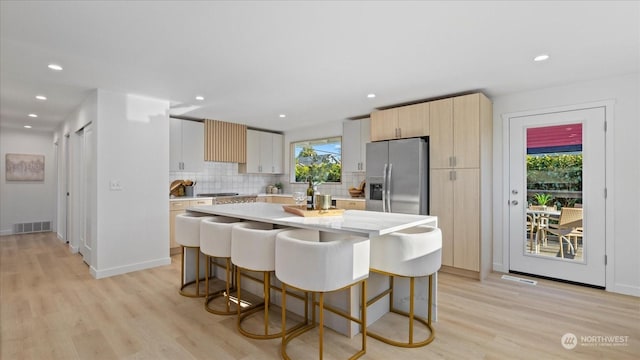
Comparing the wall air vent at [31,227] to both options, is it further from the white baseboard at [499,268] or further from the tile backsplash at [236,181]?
the white baseboard at [499,268]

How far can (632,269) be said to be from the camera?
10.2 feet

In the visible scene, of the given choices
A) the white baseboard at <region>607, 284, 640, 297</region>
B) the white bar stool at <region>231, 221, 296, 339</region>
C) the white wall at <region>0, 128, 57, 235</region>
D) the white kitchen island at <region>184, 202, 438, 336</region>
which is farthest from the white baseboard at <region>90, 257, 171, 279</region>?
the white baseboard at <region>607, 284, 640, 297</region>

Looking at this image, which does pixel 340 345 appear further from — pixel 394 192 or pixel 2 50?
pixel 2 50

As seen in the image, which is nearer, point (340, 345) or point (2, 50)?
point (340, 345)

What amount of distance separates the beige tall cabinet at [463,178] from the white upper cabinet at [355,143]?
131 centimetres

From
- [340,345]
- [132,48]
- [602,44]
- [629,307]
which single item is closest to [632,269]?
[629,307]

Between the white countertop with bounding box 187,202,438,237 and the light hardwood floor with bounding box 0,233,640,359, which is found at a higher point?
the white countertop with bounding box 187,202,438,237

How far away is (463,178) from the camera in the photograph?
12.2ft

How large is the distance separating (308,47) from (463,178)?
7.98ft

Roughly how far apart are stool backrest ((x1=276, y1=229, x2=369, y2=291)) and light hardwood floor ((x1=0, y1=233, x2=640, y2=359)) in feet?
1.88

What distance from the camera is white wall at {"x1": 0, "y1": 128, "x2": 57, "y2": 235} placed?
6.14m

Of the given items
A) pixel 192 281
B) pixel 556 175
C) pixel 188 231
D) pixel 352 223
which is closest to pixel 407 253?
pixel 352 223

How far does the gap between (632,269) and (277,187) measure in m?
5.62

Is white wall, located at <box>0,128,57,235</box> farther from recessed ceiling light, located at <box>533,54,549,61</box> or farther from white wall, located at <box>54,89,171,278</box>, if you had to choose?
recessed ceiling light, located at <box>533,54,549,61</box>
